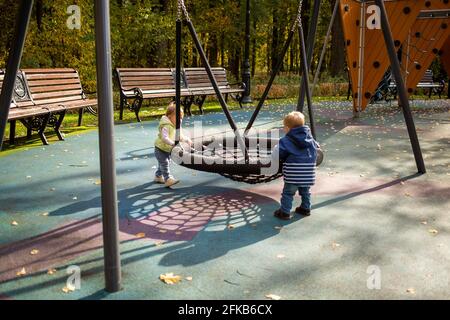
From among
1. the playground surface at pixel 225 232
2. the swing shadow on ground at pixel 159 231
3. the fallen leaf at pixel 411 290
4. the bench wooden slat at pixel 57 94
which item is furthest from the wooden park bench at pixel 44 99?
the fallen leaf at pixel 411 290

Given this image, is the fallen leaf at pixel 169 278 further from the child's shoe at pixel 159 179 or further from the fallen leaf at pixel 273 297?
the child's shoe at pixel 159 179

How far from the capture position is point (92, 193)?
5.00 metres

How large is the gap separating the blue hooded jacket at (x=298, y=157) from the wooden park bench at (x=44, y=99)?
4384mm

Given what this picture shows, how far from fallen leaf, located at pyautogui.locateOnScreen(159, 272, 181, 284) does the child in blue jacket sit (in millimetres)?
1463

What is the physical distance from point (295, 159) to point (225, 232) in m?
0.93

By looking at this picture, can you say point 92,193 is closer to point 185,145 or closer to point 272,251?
point 185,145

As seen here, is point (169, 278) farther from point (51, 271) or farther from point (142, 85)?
point (142, 85)

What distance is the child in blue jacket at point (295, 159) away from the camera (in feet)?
13.7

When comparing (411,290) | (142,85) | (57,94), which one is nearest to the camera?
(411,290)

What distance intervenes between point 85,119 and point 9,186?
6.05m

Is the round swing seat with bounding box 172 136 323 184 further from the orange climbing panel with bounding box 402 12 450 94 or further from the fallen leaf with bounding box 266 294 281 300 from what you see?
the orange climbing panel with bounding box 402 12 450 94

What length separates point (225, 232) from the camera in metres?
3.85

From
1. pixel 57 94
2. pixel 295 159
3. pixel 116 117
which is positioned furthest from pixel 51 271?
pixel 116 117
